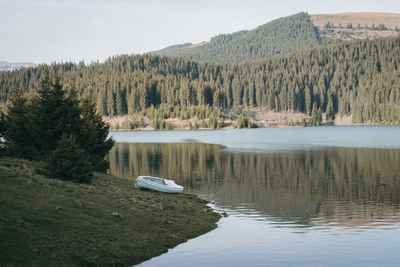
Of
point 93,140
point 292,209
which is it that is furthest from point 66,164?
point 292,209

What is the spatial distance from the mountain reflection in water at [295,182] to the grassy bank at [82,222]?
7.95m

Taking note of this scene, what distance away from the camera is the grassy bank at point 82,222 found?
68.8 feet

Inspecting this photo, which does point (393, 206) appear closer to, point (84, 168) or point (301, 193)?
point (301, 193)

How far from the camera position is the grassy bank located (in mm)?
20969

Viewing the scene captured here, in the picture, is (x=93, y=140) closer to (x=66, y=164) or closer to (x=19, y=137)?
(x=19, y=137)

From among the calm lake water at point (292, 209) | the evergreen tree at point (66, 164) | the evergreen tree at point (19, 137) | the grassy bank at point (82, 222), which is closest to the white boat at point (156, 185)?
the calm lake water at point (292, 209)

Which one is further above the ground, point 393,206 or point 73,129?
point 73,129

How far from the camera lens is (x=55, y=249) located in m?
21.2

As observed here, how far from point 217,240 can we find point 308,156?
59760 mm

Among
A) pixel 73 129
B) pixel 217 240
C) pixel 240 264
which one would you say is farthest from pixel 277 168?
pixel 240 264

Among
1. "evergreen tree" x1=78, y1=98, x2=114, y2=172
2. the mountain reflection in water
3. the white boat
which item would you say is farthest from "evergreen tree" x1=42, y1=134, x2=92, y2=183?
the mountain reflection in water

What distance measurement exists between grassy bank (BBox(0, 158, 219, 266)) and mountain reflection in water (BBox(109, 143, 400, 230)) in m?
7.95

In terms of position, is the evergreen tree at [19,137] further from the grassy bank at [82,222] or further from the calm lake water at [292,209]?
the calm lake water at [292,209]

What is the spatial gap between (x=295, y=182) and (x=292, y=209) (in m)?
15.8
